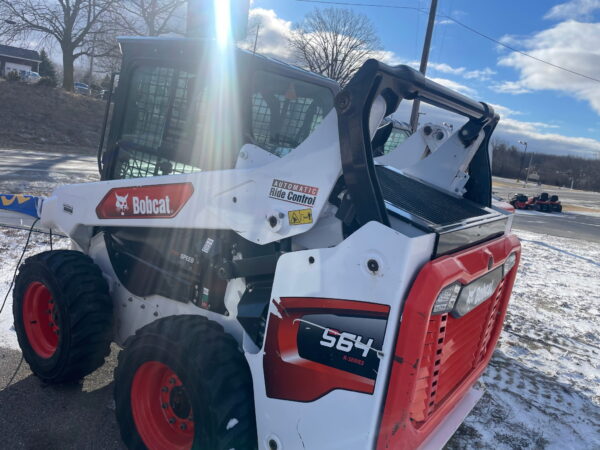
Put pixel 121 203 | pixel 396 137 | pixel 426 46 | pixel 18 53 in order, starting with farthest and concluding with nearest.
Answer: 1. pixel 18 53
2. pixel 426 46
3. pixel 396 137
4. pixel 121 203

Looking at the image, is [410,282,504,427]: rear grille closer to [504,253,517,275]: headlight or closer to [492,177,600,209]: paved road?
[504,253,517,275]: headlight

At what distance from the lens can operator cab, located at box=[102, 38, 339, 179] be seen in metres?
2.54

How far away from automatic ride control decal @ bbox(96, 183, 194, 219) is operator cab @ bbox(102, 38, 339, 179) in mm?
194

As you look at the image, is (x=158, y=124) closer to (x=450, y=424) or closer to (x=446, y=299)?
(x=446, y=299)

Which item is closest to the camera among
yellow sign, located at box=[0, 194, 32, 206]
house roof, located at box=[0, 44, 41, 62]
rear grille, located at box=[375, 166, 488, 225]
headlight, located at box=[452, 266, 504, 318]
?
headlight, located at box=[452, 266, 504, 318]

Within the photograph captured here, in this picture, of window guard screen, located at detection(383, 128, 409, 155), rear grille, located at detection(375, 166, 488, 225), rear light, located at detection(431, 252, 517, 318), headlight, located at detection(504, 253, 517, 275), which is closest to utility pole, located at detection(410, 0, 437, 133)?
window guard screen, located at detection(383, 128, 409, 155)

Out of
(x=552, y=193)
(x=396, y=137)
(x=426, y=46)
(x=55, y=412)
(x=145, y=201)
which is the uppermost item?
(x=426, y=46)

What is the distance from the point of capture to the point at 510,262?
270 cm

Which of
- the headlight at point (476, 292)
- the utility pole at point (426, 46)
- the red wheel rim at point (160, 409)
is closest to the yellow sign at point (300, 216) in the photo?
the headlight at point (476, 292)

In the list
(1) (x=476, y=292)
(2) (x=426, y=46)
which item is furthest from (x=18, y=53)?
(1) (x=476, y=292)

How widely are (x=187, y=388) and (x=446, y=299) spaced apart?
1.23 m

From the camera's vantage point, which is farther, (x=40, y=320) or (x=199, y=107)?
(x=40, y=320)

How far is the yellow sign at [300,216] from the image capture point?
80.4 inches

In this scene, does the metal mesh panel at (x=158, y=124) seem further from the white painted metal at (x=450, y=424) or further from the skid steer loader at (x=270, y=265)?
the white painted metal at (x=450, y=424)
